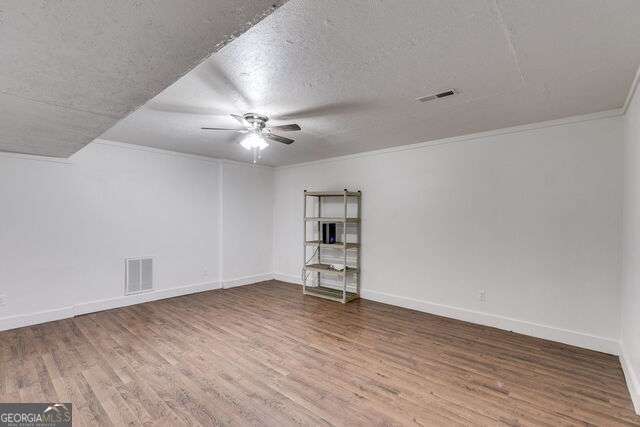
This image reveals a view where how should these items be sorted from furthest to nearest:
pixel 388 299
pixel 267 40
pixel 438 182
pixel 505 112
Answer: pixel 388 299 → pixel 438 182 → pixel 505 112 → pixel 267 40

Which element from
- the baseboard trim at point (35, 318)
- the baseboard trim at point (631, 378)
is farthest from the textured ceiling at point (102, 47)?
the baseboard trim at point (631, 378)

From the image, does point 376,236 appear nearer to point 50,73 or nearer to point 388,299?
point 388,299

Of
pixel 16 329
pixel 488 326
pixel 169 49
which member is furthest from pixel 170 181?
pixel 488 326

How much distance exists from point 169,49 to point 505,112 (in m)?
2.96

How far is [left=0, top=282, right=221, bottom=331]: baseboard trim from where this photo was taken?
347 cm

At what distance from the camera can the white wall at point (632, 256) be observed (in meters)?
2.16

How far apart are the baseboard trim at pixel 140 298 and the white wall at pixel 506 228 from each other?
2.75 meters

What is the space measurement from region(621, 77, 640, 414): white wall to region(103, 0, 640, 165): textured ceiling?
349 mm

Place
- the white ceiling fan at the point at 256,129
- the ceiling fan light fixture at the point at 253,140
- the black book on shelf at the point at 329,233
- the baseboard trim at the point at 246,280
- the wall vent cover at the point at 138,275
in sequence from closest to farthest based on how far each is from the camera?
1. the white ceiling fan at the point at 256,129
2. the ceiling fan light fixture at the point at 253,140
3. the wall vent cover at the point at 138,275
4. the black book on shelf at the point at 329,233
5. the baseboard trim at the point at 246,280

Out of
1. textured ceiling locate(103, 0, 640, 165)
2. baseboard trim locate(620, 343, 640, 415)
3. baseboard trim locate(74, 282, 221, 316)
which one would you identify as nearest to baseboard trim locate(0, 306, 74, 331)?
baseboard trim locate(74, 282, 221, 316)

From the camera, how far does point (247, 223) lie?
5789 millimetres

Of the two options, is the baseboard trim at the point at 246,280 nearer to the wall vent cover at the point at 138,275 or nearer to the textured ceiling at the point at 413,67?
the wall vent cover at the point at 138,275

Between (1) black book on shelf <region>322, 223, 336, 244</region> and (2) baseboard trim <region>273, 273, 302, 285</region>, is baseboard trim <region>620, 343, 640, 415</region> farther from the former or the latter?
(2) baseboard trim <region>273, 273, 302, 285</region>

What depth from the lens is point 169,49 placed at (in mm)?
1260
